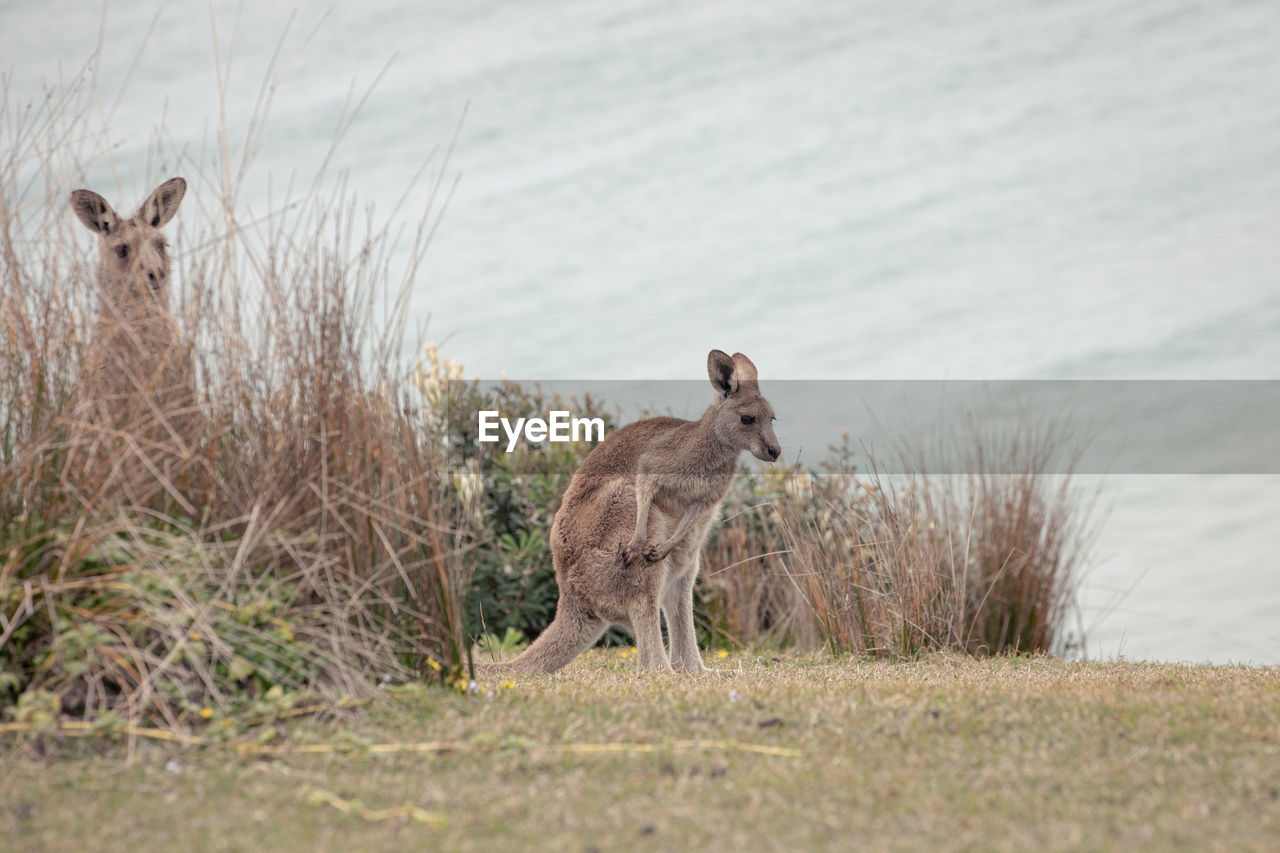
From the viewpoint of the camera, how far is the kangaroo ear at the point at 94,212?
6.57 m

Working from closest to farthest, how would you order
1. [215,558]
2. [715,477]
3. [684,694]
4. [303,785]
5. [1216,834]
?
[1216,834] < [303,785] < [215,558] < [684,694] < [715,477]

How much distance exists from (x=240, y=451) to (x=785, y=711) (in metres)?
2.78

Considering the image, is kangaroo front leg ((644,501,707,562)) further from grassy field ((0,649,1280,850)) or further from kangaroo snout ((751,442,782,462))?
grassy field ((0,649,1280,850))

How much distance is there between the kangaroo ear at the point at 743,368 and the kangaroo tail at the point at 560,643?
186 cm

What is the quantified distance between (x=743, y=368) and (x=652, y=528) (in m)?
1.24

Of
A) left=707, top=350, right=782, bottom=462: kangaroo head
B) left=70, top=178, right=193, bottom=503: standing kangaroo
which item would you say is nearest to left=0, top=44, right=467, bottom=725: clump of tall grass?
left=70, top=178, right=193, bottom=503: standing kangaroo

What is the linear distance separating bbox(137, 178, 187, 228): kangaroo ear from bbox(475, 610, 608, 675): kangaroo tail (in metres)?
3.41

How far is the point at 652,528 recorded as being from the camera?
6883mm

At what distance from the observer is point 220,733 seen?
4.36 meters

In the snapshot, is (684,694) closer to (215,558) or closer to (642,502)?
(642,502)

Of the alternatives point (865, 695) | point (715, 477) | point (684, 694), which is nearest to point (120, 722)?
point (684, 694)

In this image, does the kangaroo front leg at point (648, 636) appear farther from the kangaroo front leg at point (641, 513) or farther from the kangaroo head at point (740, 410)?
the kangaroo head at point (740, 410)

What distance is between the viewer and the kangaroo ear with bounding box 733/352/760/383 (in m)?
7.18

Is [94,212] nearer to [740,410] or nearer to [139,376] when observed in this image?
[139,376]
